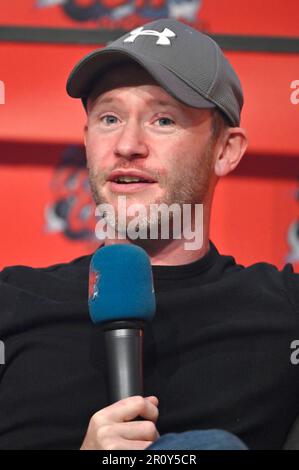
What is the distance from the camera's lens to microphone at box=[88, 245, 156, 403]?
926 millimetres

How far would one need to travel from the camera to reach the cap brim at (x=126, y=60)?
1245mm

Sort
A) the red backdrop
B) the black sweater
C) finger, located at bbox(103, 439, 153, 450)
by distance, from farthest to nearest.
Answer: the red backdrop → the black sweater → finger, located at bbox(103, 439, 153, 450)

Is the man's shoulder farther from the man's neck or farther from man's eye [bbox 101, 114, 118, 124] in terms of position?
man's eye [bbox 101, 114, 118, 124]

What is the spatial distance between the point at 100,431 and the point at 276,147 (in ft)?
2.84

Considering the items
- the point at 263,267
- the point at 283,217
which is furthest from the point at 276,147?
the point at 263,267

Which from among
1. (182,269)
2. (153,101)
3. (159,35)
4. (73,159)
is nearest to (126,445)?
(182,269)

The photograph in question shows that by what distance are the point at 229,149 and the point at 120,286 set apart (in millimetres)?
493

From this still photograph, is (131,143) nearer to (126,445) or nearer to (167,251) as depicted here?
(167,251)

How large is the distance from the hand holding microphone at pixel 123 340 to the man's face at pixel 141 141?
242 mm

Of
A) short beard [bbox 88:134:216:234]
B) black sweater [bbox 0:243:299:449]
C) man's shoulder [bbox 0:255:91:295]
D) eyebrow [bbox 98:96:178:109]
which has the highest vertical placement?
eyebrow [bbox 98:96:178:109]

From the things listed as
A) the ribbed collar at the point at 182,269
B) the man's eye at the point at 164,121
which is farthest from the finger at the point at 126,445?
the man's eye at the point at 164,121

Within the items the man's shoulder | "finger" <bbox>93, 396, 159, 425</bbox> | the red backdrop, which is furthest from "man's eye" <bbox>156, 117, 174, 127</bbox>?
"finger" <bbox>93, 396, 159, 425</bbox>

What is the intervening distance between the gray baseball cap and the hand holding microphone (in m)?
0.33

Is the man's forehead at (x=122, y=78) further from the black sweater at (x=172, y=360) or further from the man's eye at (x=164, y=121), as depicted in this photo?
the black sweater at (x=172, y=360)
